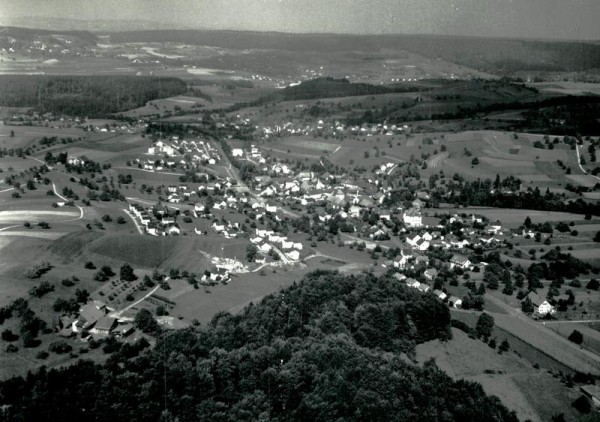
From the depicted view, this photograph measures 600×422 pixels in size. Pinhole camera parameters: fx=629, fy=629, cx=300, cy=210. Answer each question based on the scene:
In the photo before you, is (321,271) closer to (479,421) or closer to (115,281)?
(115,281)

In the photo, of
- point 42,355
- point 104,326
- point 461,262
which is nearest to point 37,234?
point 104,326

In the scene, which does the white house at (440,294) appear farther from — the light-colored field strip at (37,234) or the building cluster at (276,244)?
the light-colored field strip at (37,234)

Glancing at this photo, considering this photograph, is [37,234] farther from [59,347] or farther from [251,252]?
[59,347]

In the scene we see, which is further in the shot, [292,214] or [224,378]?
[292,214]

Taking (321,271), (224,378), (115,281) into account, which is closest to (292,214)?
(321,271)

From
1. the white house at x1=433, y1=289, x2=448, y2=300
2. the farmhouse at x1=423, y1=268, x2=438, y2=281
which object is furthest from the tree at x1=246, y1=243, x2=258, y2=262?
the white house at x1=433, y1=289, x2=448, y2=300

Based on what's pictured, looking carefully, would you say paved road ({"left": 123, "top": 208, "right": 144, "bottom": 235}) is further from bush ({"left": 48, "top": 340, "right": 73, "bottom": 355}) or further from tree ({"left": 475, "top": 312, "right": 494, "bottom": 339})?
tree ({"left": 475, "top": 312, "right": 494, "bottom": 339})
